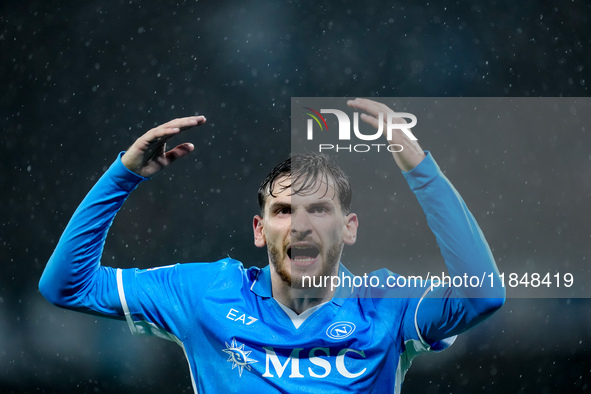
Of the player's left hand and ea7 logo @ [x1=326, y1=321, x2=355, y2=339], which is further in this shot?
ea7 logo @ [x1=326, y1=321, x2=355, y2=339]

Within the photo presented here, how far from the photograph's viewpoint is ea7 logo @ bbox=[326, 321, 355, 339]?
2.06 metres

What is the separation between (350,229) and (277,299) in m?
0.33

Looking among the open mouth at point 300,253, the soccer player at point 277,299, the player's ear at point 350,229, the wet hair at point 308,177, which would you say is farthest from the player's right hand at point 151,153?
the player's ear at point 350,229

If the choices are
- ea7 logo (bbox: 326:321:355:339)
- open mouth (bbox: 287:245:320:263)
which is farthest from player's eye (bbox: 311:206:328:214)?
ea7 logo (bbox: 326:321:355:339)

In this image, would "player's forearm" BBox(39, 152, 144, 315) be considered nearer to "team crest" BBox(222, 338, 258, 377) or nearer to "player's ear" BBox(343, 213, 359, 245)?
"team crest" BBox(222, 338, 258, 377)

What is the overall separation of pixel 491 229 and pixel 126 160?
1566 millimetres

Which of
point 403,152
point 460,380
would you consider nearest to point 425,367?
point 460,380

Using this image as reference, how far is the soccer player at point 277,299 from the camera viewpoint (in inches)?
76.9

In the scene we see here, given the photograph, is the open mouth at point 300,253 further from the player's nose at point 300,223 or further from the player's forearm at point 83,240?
the player's forearm at point 83,240

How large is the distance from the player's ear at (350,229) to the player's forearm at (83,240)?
26.1 inches

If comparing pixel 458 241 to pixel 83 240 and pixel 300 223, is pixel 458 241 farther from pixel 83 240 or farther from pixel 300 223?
pixel 83 240

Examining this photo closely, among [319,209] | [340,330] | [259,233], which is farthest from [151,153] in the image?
[340,330]

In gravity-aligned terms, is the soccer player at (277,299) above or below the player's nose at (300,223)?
below

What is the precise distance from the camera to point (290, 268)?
2070 mm
